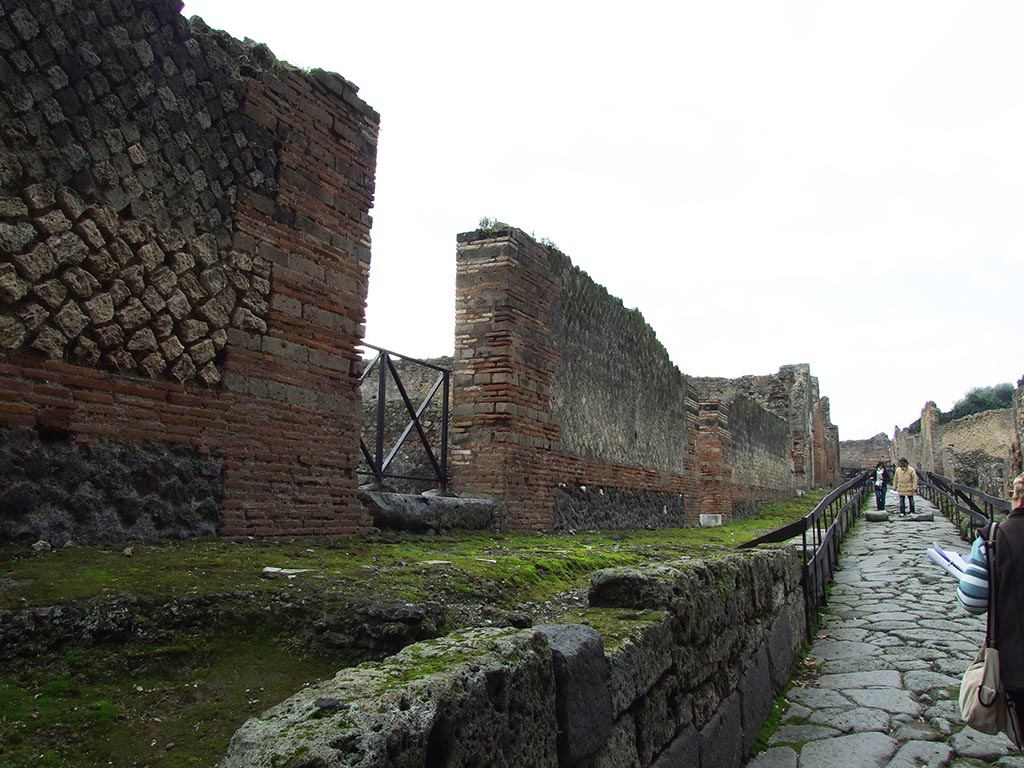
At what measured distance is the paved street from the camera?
4.54 meters

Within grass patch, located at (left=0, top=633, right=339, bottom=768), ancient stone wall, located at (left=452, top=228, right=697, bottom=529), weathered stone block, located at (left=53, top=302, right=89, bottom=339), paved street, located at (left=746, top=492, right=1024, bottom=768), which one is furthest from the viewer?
ancient stone wall, located at (left=452, top=228, right=697, bottom=529)

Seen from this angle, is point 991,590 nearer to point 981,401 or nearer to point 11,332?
point 11,332

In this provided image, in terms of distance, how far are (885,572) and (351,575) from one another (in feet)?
30.6

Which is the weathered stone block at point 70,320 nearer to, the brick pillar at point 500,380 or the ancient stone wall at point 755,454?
the brick pillar at point 500,380

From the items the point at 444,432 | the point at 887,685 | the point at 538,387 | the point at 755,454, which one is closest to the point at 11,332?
the point at 444,432

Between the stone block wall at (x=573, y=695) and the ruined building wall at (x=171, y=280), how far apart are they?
8.31ft

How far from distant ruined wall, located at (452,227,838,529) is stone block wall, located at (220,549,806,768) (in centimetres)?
424

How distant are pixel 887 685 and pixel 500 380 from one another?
4895mm

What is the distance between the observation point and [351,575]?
368 centimetres

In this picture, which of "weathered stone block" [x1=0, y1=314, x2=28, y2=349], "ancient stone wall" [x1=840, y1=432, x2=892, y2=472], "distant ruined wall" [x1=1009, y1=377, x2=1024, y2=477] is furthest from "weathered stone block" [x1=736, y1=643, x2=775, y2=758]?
"ancient stone wall" [x1=840, y1=432, x2=892, y2=472]

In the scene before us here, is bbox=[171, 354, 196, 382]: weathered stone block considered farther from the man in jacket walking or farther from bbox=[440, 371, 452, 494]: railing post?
the man in jacket walking

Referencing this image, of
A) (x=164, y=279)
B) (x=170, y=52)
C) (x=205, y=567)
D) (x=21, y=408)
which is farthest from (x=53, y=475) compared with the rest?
(x=170, y=52)

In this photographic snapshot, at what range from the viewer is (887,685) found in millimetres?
5852

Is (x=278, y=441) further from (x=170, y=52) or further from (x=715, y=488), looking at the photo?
(x=715, y=488)
